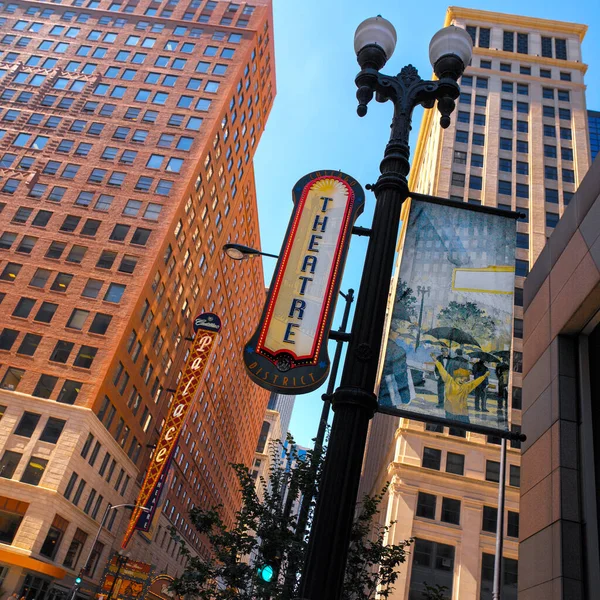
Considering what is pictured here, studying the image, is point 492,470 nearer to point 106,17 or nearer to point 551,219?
point 551,219

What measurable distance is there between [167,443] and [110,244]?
798 inches

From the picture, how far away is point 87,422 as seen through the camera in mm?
A: 46625

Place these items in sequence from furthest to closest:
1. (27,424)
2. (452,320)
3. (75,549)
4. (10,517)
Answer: (75,549) → (27,424) → (10,517) → (452,320)

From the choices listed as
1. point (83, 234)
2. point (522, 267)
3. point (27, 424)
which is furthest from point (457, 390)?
point (522, 267)

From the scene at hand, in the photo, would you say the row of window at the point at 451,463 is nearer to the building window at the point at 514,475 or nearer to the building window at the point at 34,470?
the building window at the point at 514,475

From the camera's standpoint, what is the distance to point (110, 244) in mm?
57281

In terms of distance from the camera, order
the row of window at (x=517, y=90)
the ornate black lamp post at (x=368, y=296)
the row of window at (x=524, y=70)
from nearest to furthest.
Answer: the ornate black lamp post at (x=368, y=296), the row of window at (x=517, y=90), the row of window at (x=524, y=70)

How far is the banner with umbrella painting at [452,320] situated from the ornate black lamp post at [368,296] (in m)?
0.67

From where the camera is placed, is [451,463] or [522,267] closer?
[451,463]

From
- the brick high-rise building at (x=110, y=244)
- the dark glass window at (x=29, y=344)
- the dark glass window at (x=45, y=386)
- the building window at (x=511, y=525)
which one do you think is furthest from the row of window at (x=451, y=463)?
the dark glass window at (x=29, y=344)

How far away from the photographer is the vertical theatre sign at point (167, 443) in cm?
5356

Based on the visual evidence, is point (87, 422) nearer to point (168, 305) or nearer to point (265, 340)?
point (168, 305)

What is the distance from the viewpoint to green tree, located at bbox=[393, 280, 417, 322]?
7254 mm

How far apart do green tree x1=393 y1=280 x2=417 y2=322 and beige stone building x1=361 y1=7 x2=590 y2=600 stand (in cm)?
3252
